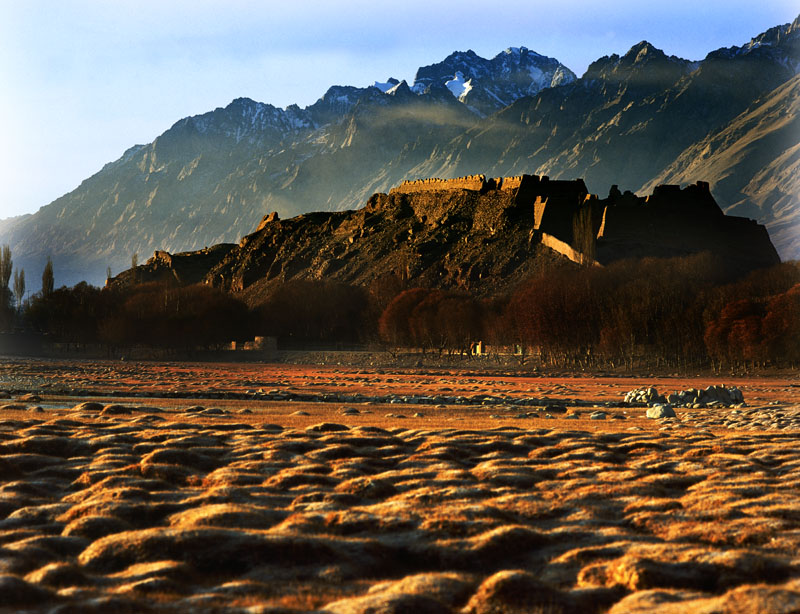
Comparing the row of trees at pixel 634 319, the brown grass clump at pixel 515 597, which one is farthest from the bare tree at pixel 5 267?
the brown grass clump at pixel 515 597

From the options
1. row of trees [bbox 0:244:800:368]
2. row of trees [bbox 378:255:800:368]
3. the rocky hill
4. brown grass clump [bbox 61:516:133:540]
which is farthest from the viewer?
the rocky hill

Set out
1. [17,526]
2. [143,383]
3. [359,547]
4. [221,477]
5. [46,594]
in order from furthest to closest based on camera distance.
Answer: [143,383] < [221,477] < [17,526] < [359,547] < [46,594]

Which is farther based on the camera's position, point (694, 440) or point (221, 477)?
point (694, 440)

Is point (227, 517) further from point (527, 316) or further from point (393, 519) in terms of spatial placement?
point (527, 316)

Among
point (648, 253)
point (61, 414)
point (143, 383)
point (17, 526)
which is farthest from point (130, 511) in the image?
point (648, 253)

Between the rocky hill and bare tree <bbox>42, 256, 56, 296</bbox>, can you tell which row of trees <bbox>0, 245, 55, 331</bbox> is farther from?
the rocky hill

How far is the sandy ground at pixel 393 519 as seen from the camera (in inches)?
543

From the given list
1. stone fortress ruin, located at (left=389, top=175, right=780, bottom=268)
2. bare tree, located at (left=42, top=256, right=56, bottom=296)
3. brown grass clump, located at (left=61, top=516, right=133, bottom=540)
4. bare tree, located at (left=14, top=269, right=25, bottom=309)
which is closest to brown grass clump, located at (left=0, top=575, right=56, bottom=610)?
brown grass clump, located at (left=61, top=516, right=133, bottom=540)

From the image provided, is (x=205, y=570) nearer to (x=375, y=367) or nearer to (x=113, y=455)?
(x=113, y=455)

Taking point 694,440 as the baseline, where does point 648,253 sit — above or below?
above

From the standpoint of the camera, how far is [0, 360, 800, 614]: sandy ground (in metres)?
13.8

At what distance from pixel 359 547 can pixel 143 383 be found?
6179cm

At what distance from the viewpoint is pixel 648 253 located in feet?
504

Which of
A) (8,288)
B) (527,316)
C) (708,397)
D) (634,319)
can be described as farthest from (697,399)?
(8,288)
